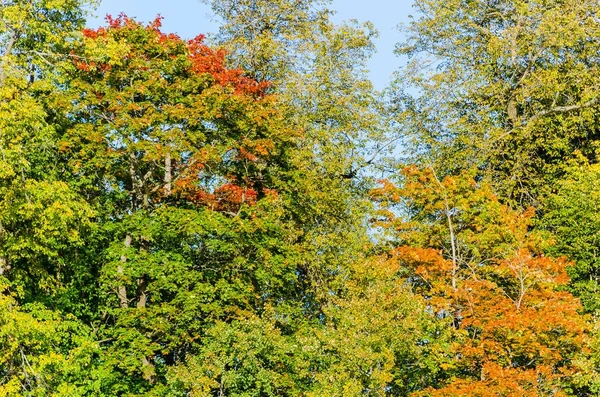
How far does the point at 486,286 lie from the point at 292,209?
8.26 meters

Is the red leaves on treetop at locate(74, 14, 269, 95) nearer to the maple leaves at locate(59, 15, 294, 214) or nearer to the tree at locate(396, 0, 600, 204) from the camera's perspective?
the maple leaves at locate(59, 15, 294, 214)

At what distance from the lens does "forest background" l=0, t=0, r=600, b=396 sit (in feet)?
63.9

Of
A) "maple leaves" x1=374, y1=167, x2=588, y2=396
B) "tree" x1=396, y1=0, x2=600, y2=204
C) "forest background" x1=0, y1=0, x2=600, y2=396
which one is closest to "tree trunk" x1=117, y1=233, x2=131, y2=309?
"forest background" x1=0, y1=0, x2=600, y2=396

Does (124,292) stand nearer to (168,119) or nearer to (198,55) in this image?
(168,119)

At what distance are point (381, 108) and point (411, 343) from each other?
1701 cm

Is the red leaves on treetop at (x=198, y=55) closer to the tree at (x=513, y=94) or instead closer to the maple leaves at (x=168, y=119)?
the maple leaves at (x=168, y=119)

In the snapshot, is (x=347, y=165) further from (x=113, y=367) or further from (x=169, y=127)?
(x=113, y=367)

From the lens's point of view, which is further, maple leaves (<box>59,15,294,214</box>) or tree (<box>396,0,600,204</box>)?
tree (<box>396,0,600,204</box>)

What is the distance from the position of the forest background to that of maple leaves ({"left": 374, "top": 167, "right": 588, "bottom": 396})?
101 millimetres

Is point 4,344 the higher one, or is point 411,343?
point 411,343

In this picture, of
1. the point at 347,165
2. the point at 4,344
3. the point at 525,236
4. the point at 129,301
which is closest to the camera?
the point at 4,344

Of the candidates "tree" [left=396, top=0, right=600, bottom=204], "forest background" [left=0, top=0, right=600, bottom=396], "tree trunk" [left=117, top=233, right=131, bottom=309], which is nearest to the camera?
"forest background" [left=0, top=0, right=600, bottom=396]

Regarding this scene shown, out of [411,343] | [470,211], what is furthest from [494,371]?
[470,211]

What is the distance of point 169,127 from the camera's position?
24781mm
